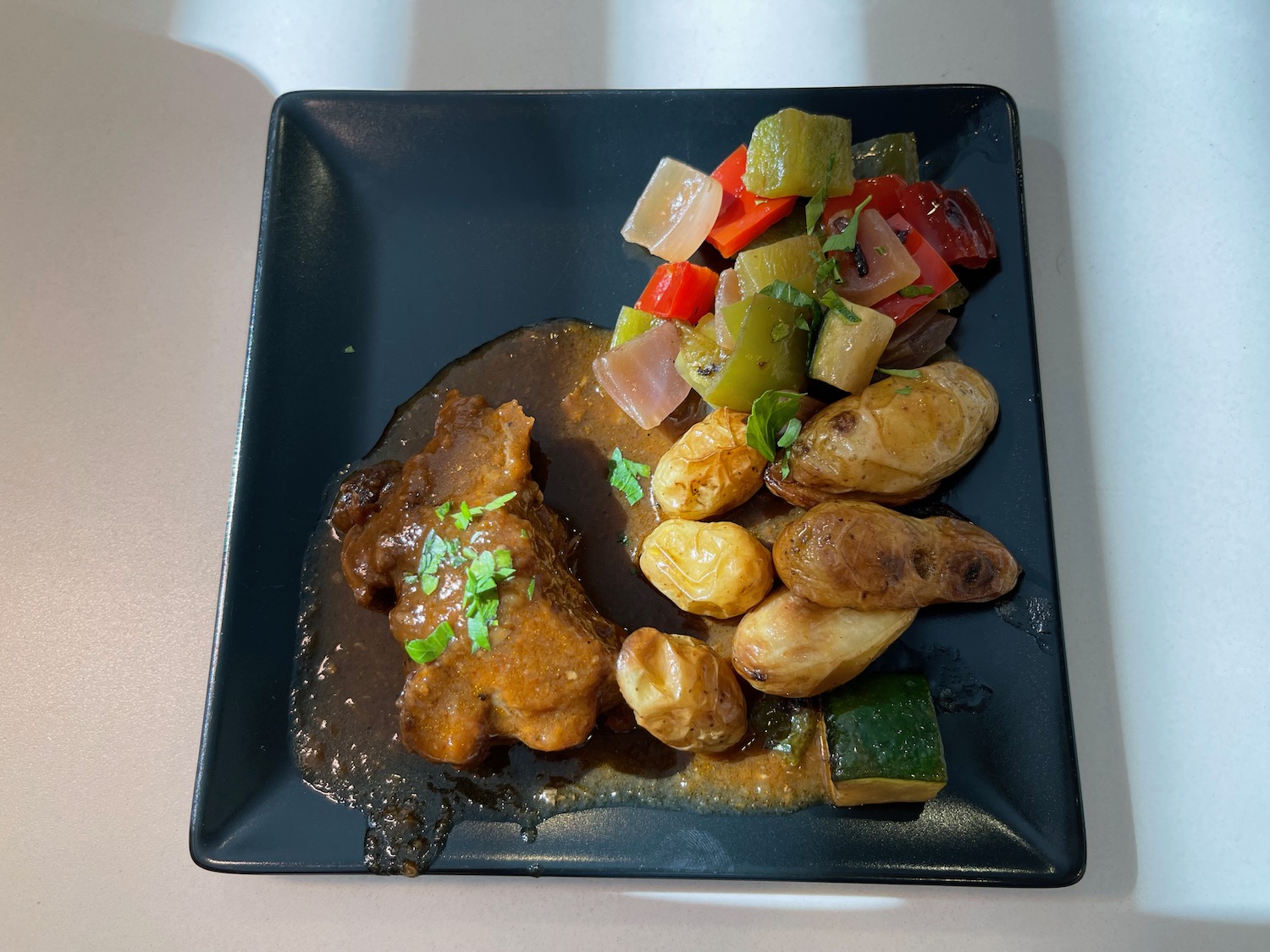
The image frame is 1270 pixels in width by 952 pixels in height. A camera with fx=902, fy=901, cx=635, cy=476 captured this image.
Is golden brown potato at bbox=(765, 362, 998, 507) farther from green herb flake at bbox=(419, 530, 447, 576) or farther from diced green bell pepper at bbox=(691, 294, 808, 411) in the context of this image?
green herb flake at bbox=(419, 530, 447, 576)

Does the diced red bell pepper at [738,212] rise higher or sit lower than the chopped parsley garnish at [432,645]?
higher

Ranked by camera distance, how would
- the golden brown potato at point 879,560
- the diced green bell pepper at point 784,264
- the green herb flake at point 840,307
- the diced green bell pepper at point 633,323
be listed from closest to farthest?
the golden brown potato at point 879,560 → the green herb flake at point 840,307 → the diced green bell pepper at point 784,264 → the diced green bell pepper at point 633,323

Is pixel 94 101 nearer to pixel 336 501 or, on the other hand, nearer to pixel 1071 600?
pixel 336 501

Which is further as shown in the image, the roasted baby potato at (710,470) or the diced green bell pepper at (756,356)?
the roasted baby potato at (710,470)

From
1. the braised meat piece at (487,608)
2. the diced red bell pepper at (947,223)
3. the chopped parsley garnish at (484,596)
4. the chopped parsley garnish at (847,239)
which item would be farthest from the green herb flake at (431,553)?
the diced red bell pepper at (947,223)

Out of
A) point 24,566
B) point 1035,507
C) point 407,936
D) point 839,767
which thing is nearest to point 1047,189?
point 1035,507

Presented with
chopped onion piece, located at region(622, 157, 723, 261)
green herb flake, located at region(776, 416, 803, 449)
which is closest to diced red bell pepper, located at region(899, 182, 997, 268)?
chopped onion piece, located at region(622, 157, 723, 261)

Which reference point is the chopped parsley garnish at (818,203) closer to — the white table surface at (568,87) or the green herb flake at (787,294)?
the green herb flake at (787,294)
